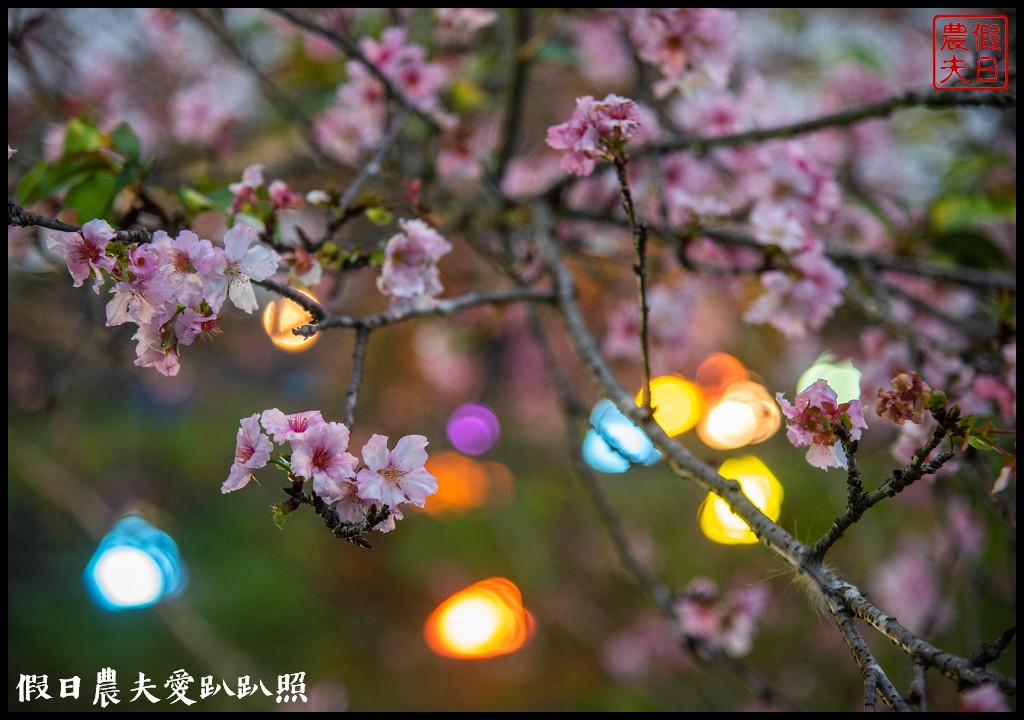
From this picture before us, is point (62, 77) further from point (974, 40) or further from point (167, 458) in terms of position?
point (167, 458)

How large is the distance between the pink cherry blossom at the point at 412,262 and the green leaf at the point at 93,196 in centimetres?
35

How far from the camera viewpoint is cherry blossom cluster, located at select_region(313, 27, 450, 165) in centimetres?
100

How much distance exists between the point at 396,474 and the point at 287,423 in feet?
0.33

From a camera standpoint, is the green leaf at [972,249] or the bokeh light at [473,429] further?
the bokeh light at [473,429]

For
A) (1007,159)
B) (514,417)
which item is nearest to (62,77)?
(1007,159)

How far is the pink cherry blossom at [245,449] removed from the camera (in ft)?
1.64

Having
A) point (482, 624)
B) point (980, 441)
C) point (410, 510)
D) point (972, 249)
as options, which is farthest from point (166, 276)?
point (410, 510)

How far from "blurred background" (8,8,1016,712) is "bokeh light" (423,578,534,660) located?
36 millimetres

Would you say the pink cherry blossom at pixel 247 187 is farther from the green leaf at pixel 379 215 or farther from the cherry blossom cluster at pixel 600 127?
the cherry blossom cluster at pixel 600 127

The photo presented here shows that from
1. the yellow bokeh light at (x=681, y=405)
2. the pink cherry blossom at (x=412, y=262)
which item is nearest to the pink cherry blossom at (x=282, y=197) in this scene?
the pink cherry blossom at (x=412, y=262)

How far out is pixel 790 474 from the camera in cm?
269

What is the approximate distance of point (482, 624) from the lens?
9.49ft

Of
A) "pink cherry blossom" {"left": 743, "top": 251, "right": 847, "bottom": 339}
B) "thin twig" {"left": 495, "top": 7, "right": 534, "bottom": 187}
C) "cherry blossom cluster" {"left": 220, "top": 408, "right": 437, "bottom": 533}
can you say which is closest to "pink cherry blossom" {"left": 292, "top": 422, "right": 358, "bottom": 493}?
"cherry blossom cluster" {"left": 220, "top": 408, "right": 437, "bottom": 533}

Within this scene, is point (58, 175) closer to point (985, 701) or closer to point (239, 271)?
point (239, 271)
